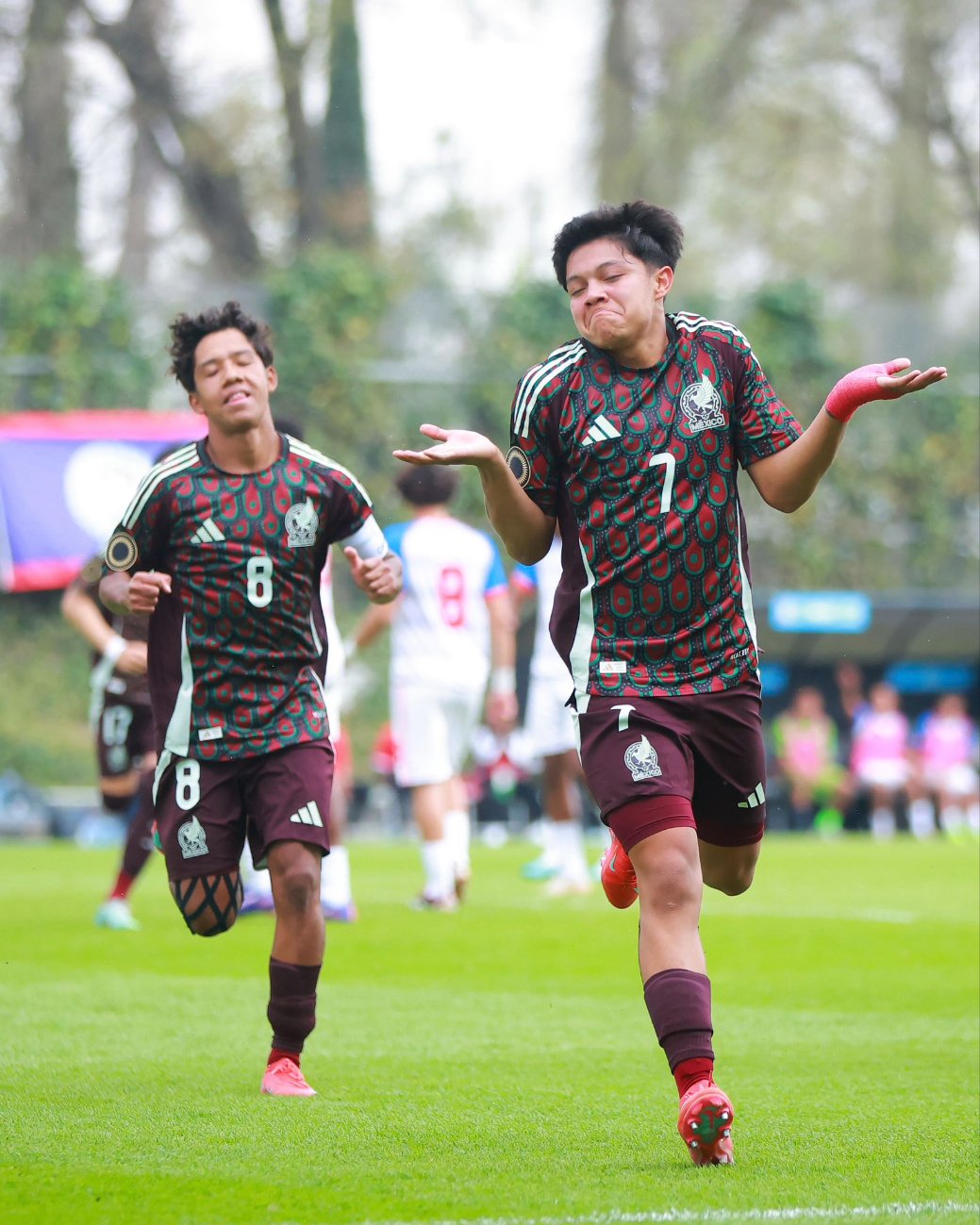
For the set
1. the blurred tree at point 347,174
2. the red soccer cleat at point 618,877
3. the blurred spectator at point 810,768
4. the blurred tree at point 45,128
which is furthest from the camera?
the blurred tree at point 347,174

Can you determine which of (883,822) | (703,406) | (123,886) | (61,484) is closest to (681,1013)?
(703,406)

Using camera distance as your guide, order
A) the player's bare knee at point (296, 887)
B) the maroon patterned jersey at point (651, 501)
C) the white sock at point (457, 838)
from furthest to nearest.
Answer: the white sock at point (457, 838) < the player's bare knee at point (296, 887) < the maroon patterned jersey at point (651, 501)

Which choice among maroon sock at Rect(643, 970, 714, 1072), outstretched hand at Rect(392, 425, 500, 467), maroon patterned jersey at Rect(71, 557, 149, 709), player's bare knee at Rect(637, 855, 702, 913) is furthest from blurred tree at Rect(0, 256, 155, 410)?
maroon sock at Rect(643, 970, 714, 1072)

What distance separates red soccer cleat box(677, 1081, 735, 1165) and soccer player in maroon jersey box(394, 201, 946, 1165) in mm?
336

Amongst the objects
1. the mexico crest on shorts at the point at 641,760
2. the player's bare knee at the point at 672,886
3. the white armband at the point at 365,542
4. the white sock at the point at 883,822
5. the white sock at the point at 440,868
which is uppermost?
the white armband at the point at 365,542

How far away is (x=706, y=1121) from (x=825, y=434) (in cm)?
164

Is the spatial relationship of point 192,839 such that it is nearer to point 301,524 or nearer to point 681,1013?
point 301,524

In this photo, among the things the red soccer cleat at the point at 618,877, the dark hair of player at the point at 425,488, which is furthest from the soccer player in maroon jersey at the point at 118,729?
the red soccer cleat at the point at 618,877

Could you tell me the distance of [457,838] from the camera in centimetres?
1104

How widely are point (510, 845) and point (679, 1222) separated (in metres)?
16.3

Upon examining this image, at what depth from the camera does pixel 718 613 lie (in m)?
4.76

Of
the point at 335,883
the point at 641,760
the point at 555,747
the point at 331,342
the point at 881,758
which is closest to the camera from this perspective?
the point at 641,760

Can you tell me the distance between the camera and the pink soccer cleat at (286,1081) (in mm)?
5230

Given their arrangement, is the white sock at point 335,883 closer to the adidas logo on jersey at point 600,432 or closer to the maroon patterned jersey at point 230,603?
the maroon patterned jersey at point 230,603
